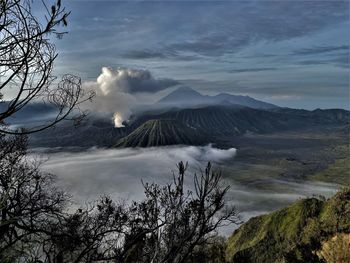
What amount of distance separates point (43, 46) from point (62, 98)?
113 cm

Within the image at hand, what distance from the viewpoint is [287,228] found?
35.6 meters

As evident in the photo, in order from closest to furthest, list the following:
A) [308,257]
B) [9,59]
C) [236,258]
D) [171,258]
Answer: [9,59]
[171,258]
[308,257]
[236,258]

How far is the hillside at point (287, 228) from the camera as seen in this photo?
2866 centimetres

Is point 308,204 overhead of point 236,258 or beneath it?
overhead

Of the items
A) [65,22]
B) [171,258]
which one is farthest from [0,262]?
[65,22]

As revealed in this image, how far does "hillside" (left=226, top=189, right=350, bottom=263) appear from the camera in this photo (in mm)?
28656

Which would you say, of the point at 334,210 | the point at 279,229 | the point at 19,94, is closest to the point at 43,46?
the point at 19,94

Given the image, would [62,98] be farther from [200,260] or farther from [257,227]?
[257,227]

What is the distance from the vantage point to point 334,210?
31.3m

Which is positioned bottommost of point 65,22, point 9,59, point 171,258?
point 171,258

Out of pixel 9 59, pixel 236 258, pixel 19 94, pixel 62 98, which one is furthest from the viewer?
pixel 236 258

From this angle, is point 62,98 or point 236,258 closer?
point 62,98

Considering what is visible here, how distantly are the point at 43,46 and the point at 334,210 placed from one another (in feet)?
97.1

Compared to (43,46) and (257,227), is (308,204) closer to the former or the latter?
(257,227)
